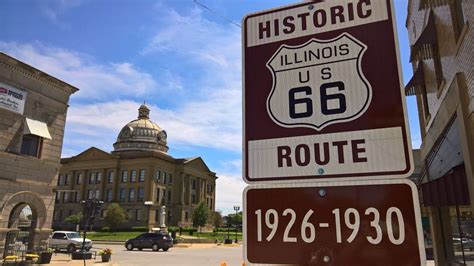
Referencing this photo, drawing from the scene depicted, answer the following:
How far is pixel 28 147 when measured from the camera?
19562 mm

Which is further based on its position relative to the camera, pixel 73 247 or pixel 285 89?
pixel 73 247

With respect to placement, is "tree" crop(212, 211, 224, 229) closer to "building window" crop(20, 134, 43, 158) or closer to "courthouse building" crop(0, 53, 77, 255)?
"courthouse building" crop(0, 53, 77, 255)

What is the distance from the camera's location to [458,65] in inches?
315

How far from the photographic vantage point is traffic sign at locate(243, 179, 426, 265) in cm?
164

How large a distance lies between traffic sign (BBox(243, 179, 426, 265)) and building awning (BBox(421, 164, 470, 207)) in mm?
7164

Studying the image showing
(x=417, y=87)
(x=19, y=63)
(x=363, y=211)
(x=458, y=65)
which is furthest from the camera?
(x=19, y=63)

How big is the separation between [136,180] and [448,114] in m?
70.3

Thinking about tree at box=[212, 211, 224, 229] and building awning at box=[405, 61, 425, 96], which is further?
tree at box=[212, 211, 224, 229]

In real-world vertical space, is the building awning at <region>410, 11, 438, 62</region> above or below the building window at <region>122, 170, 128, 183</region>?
below

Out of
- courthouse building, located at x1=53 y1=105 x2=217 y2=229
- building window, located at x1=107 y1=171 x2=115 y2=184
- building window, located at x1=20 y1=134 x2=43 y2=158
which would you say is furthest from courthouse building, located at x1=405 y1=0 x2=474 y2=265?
building window, located at x1=107 y1=171 x2=115 y2=184

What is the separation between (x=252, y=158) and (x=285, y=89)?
16.1 inches

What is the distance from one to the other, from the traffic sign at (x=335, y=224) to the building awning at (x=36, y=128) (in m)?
19.7

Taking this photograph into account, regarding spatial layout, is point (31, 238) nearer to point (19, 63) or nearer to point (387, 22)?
point (19, 63)

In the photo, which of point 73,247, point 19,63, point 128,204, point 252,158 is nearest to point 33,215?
point 19,63
